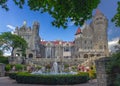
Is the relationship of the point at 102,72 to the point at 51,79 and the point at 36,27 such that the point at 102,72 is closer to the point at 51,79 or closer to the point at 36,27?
the point at 51,79

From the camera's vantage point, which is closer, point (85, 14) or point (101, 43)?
point (85, 14)

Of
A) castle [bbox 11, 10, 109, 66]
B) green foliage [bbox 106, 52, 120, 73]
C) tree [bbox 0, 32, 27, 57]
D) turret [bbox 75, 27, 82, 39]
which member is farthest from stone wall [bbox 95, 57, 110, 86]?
turret [bbox 75, 27, 82, 39]

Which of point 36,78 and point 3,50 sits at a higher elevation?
point 3,50

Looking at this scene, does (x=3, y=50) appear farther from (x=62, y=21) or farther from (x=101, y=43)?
(x=62, y=21)

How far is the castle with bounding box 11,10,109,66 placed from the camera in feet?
292

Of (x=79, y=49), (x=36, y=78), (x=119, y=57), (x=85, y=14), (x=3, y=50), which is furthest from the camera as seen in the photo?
(x=79, y=49)

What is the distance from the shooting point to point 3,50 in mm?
75875

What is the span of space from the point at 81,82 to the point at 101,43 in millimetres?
67341

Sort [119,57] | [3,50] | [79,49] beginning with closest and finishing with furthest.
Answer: [119,57] → [3,50] → [79,49]

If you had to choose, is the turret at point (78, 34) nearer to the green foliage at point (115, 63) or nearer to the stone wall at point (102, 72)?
the stone wall at point (102, 72)

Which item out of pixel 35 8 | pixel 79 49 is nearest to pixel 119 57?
pixel 35 8

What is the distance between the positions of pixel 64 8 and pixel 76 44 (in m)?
84.3

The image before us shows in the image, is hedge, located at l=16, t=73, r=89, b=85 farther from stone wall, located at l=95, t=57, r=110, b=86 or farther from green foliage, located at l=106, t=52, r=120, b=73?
green foliage, located at l=106, t=52, r=120, b=73

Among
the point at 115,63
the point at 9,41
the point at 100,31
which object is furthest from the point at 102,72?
the point at 100,31
